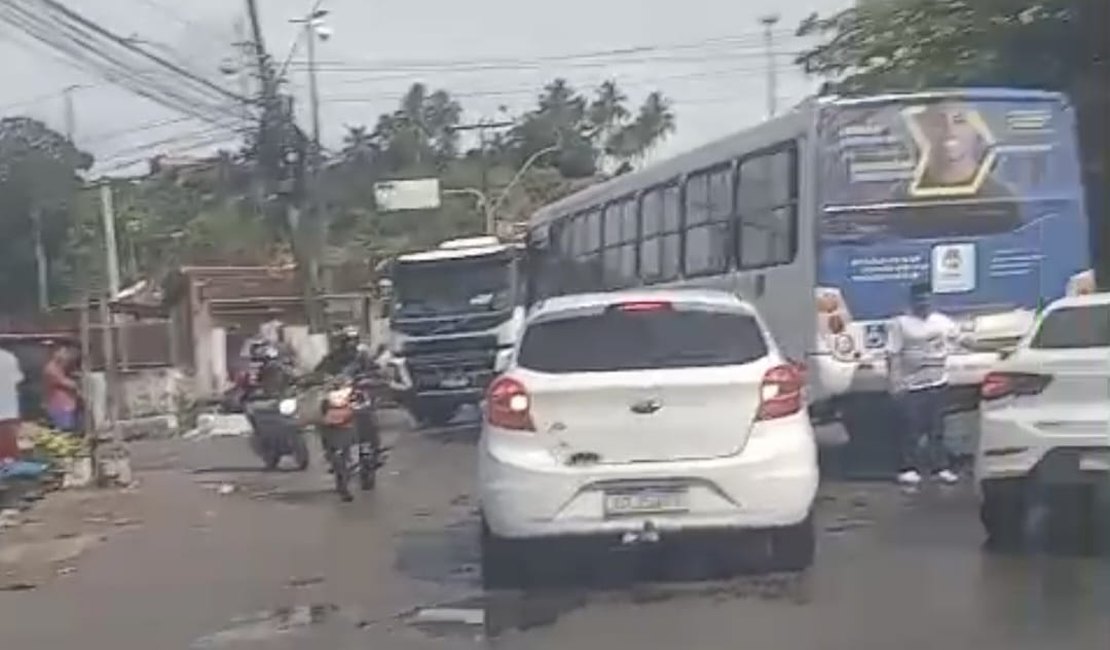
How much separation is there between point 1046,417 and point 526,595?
10.1 feet

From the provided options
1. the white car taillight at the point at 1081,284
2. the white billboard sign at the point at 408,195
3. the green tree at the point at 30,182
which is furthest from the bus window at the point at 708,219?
the white billboard sign at the point at 408,195

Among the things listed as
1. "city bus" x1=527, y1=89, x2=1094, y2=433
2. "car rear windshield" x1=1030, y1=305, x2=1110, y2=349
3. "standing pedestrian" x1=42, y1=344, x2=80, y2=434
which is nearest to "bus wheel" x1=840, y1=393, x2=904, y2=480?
"city bus" x1=527, y1=89, x2=1094, y2=433

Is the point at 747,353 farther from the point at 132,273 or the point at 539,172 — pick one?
the point at 539,172

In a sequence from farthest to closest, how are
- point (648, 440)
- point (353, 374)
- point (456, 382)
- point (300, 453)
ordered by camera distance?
point (456, 382), point (300, 453), point (353, 374), point (648, 440)

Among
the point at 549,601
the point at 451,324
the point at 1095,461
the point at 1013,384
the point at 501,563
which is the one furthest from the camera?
the point at 451,324

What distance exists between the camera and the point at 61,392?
72.6 feet

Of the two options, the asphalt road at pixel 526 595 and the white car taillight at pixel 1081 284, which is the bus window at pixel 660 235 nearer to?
the white car taillight at pixel 1081 284

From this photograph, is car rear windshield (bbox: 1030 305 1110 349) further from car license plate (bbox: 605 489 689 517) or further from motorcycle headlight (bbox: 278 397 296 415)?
motorcycle headlight (bbox: 278 397 296 415)

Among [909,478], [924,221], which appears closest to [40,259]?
[924,221]

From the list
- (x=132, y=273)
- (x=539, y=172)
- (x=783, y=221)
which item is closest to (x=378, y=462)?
(x=783, y=221)

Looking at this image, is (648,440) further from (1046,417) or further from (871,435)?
(871,435)

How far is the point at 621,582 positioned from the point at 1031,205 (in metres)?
7.21

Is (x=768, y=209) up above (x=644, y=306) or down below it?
above

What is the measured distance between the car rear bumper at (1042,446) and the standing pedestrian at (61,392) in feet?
41.6
